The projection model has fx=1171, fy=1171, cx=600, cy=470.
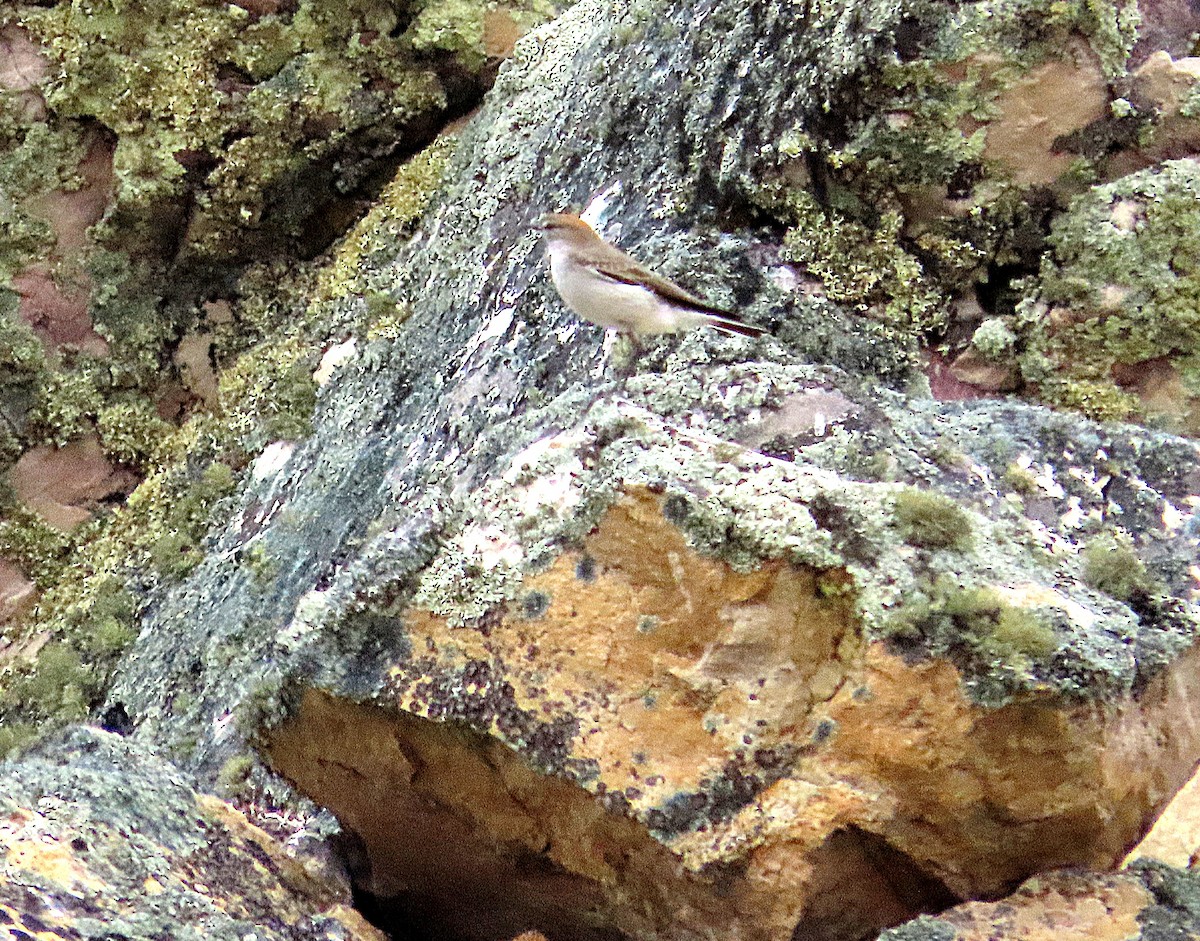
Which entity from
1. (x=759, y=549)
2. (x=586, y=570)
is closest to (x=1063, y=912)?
(x=759, y=549)

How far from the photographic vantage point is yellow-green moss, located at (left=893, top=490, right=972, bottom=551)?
426 centimetres

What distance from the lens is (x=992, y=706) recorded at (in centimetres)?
390

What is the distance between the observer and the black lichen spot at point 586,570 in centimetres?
441

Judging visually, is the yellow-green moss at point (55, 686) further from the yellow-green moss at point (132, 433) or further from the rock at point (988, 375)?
the rock at point (988, 375)

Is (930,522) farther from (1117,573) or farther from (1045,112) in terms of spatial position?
(1045,112)

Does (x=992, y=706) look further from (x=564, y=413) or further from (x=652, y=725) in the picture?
(x=564, y=413)

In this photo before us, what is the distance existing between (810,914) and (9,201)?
9997 mm

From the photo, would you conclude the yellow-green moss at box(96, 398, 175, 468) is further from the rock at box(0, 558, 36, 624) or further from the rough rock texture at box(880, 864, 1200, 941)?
the rough rock texture at box(880, 864, 1200, 941)

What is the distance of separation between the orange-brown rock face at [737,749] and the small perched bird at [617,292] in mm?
1584

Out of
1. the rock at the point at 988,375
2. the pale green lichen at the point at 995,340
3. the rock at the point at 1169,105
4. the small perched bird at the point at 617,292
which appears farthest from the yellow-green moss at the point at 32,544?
the rock at the point at 1169,105

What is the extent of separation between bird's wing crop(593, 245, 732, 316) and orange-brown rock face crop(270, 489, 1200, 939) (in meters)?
1.54

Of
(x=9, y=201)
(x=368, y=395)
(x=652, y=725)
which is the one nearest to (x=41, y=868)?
(x=652, y=725)

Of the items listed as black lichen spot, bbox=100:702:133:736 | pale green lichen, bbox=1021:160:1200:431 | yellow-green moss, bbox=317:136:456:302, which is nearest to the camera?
pale green lichen, bbox=1021:160:1200:431

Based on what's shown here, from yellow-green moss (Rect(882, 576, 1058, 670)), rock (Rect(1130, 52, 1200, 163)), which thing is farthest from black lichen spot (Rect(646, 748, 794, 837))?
rock (Rect(1130, 52, 1200, 163))
